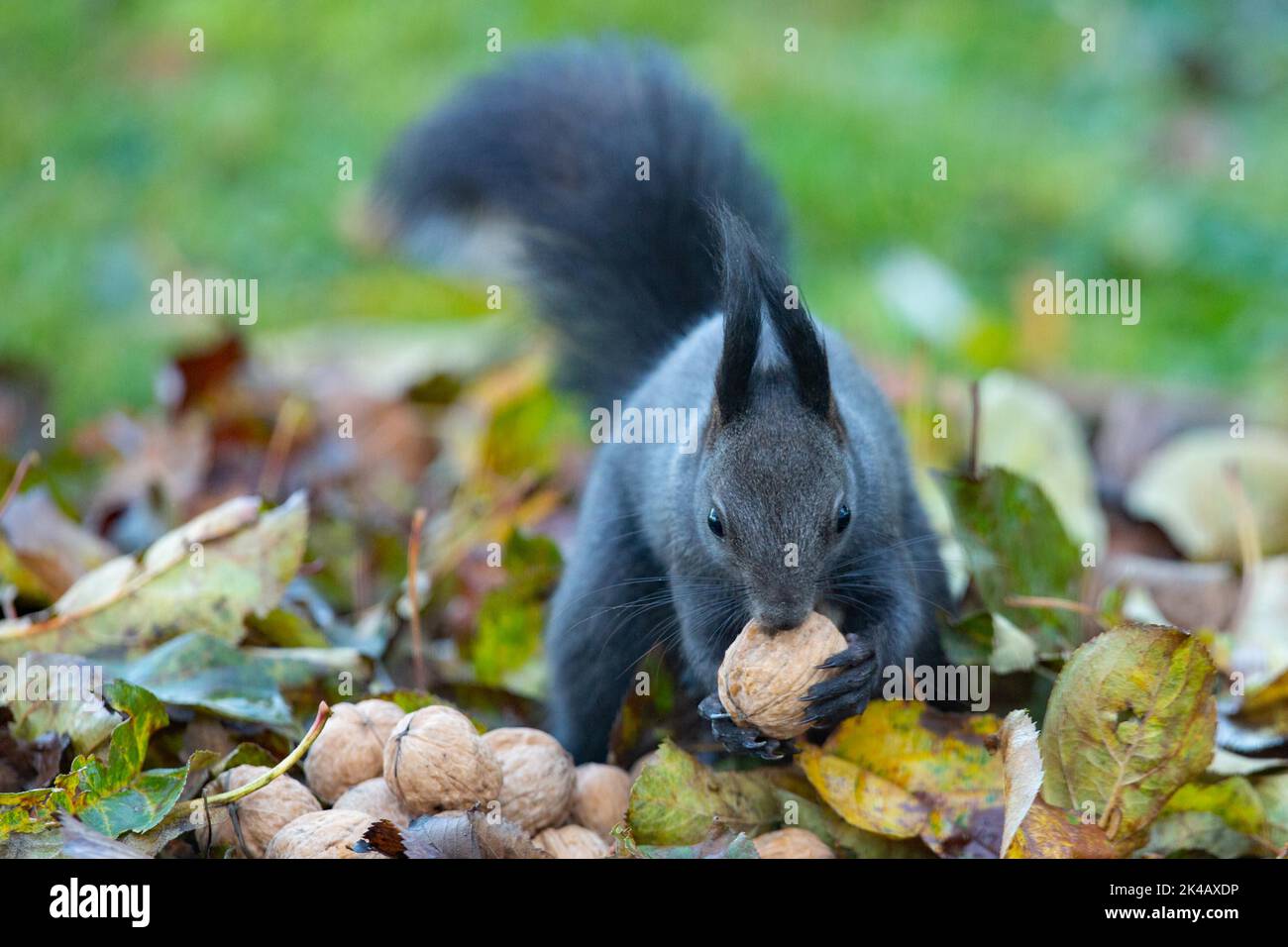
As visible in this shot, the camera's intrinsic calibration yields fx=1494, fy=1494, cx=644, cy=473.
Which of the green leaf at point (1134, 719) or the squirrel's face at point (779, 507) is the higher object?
the squirrel's face at point (779, 507)

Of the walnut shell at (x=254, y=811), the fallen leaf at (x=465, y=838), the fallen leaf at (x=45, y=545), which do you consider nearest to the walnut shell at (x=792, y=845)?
the fallen leaf at (x=465, y=838)

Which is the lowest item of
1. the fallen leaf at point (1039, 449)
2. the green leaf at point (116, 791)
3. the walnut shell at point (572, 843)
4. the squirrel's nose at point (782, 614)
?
the walnut shell at point (572, 843)

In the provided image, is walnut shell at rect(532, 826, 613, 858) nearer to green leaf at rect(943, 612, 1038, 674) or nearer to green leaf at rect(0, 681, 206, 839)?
green leaf at rect(0, 681, 206, 839)

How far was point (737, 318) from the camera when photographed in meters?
1.44

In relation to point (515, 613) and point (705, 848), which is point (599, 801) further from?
point (515, 613)

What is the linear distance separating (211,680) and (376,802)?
29cm

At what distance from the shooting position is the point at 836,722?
1.55 metres

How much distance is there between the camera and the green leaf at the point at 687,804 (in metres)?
1.43

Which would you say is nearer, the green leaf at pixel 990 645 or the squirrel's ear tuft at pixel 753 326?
the squirrel's ear tuft at pixel 753 326

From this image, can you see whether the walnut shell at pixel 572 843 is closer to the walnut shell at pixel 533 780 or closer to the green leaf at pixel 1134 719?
the walnut shell at pixel 533 780

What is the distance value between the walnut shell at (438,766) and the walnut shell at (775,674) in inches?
9.7
